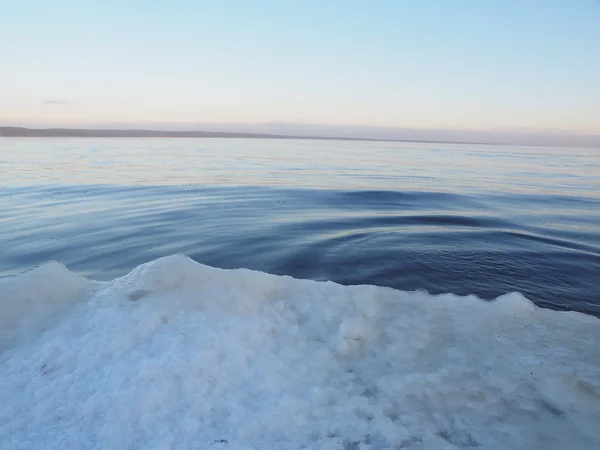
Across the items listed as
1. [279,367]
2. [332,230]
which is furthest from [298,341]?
[332,230]

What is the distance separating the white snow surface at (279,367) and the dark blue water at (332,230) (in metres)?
1.33

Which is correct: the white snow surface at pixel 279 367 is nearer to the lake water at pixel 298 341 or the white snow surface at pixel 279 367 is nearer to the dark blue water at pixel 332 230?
the lake water at pixel 298 341

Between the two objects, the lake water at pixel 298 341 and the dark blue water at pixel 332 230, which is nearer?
the lake water at pixel 298 341

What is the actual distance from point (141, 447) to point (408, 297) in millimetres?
3134

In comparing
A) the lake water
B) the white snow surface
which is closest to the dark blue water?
the lake water

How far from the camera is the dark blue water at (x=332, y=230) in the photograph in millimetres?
5891

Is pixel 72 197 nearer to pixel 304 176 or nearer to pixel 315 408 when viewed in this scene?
pixel 304 176

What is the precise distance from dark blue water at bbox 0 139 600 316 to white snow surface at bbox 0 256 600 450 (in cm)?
133

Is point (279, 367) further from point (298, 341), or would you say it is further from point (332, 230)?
point (332, 230)

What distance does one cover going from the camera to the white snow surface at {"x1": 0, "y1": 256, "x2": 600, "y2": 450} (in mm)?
2596

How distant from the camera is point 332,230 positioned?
8.34 metres

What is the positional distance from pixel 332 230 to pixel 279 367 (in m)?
5.28

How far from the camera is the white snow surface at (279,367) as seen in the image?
2596 millimetres

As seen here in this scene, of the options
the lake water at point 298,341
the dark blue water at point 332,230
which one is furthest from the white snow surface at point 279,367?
the dark blue water at point 332,230
